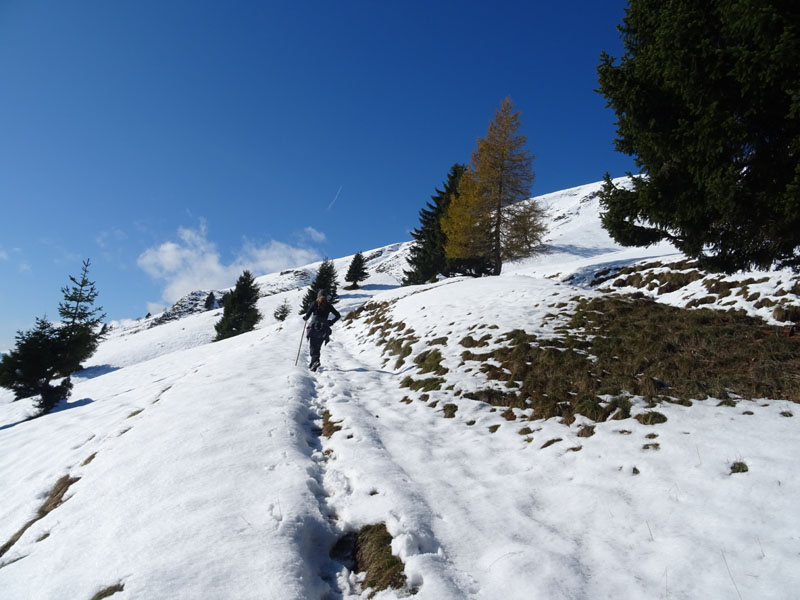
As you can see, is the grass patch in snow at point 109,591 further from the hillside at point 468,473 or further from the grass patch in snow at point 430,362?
the grass patch in snow at point 430,362

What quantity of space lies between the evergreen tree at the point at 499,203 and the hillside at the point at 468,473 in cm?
1243

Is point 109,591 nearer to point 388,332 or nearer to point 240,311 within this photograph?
point 388,332

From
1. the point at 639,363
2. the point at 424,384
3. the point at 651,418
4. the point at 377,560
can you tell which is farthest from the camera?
the point at 424,384

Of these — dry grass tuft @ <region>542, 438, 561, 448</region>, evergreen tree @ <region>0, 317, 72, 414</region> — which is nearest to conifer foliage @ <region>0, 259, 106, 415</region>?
evergreen tree @ <region>0, 317, 72, 414</region>

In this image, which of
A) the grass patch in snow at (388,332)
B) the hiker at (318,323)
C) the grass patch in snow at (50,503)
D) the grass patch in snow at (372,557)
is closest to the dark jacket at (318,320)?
the hiker at (318,323)

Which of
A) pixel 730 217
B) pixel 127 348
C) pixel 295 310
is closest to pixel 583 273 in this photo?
pixel 730 217

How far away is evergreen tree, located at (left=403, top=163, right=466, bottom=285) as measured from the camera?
31594 mm

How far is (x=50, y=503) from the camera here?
5480 millimetres

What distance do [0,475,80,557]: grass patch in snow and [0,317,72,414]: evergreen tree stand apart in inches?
637

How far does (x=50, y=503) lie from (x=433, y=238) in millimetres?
29282

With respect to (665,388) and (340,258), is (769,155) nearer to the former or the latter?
(665,388)

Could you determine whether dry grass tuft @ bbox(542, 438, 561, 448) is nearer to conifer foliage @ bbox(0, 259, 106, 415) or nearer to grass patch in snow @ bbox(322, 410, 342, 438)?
grass patch in snow @ bbox(322, 410, 342, 438)

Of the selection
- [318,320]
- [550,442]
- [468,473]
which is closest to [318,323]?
[318,320]

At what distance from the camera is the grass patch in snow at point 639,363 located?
5805 millimetres
